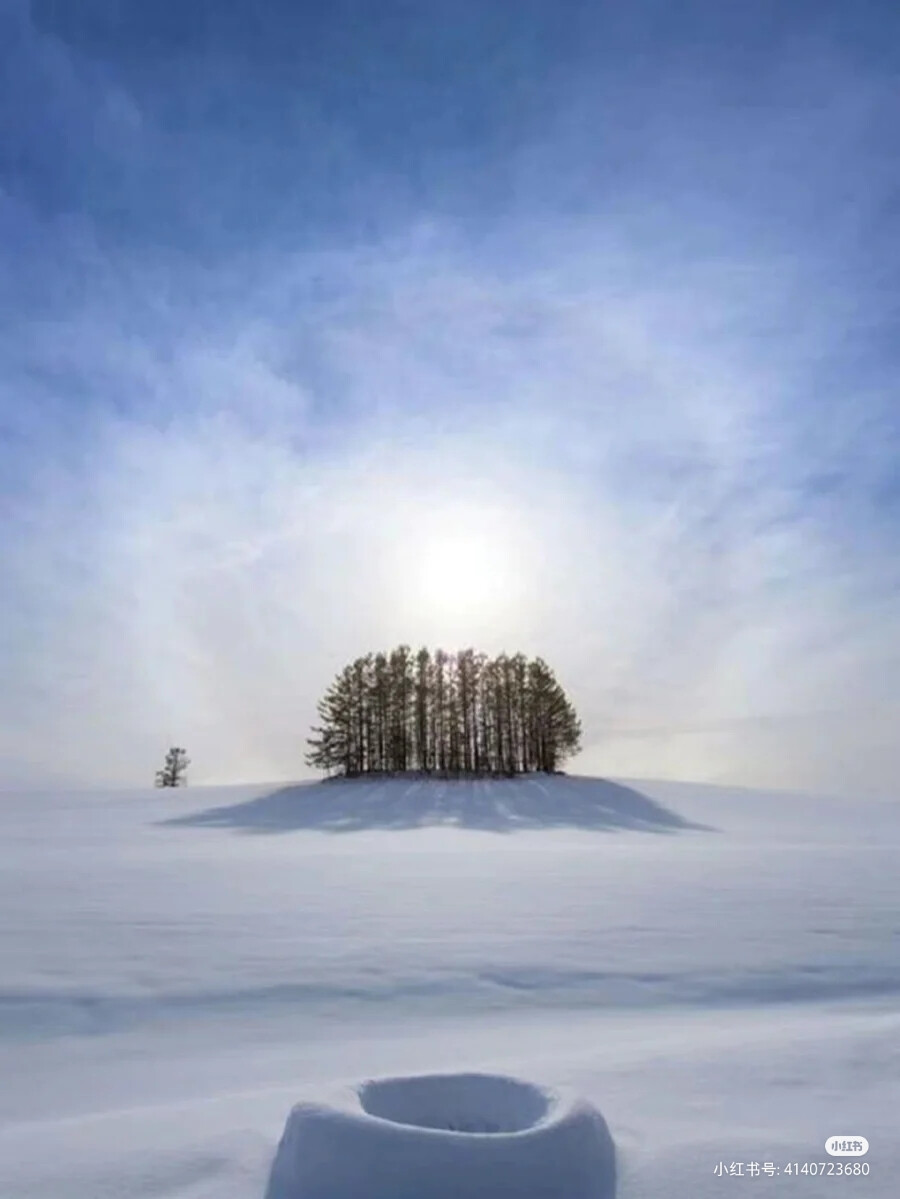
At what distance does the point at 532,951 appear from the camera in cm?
799

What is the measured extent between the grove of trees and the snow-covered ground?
29942 millimetres

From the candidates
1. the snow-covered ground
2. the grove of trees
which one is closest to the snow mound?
the snow-covered ground

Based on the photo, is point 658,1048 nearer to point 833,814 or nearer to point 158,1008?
point 158,1008

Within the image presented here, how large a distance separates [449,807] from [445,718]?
538 inches

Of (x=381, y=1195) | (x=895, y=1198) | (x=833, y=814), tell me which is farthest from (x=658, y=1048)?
(x=833, y=814)

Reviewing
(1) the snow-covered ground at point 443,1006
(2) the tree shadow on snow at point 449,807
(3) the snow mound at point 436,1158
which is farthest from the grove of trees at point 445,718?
(3) the snow mound at point 436,1158

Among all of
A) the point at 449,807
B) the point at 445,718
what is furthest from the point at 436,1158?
the point at 445,718

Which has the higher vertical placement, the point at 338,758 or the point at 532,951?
the point at 338,758

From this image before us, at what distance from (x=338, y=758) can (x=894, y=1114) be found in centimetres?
4246

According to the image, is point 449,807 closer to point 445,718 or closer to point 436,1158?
point 445,718

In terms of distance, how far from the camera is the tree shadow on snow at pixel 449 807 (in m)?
28.2

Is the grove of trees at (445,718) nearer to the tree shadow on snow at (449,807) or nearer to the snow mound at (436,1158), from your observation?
the tree shadow on snow at (449,807)

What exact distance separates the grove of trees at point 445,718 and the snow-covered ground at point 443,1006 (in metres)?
29.9

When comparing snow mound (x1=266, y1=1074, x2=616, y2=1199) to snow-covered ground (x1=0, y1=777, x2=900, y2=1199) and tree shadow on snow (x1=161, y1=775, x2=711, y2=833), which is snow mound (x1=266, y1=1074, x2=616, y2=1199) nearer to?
snow-covered ground (x1=0, y1=777, x2=900, y2=1199)
